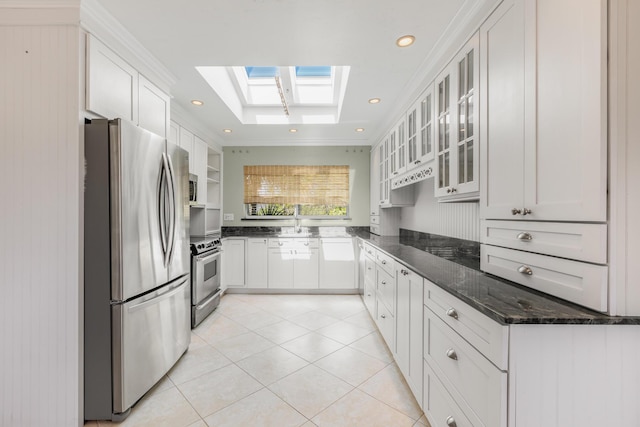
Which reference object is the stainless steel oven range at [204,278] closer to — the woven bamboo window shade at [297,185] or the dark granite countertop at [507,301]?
the woven bamboo window shade at [297,185]

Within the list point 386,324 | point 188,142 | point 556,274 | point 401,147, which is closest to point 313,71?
point 401,147

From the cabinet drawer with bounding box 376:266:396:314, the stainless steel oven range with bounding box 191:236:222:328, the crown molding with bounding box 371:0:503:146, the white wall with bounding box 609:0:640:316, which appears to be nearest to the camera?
the white wall with bounding box 609:0:640:316

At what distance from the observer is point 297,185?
4684 millimetres

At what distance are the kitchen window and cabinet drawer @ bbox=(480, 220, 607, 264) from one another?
331 cm

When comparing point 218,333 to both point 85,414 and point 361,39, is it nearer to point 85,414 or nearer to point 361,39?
point 85,414

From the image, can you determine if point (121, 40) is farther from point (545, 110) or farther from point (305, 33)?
point (545, 110)

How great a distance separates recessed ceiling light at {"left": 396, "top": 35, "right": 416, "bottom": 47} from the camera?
1.89 meters

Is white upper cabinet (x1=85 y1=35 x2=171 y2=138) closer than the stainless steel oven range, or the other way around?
white upper cabinet (x1=85 y1=35 x2=171 y2=138)

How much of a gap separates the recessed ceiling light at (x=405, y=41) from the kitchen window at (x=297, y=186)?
9.13 feet

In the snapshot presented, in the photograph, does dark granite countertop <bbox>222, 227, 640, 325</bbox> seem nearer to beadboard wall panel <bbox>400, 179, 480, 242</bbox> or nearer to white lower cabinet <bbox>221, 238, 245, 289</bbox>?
beadboard wall panel <bbox>400, 179, 480, 242</bbox>

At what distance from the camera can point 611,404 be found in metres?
0.92

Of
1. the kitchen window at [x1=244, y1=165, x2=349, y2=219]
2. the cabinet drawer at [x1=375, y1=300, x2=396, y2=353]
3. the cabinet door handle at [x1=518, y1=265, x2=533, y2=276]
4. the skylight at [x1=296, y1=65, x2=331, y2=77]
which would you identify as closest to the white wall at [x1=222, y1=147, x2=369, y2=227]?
the kitchen window at [x1=244, y1=165, x2=349, y2=219]

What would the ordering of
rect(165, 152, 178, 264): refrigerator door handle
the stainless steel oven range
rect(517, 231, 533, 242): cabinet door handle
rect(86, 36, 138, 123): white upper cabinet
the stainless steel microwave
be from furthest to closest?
1. the stainless steel microwave
2. the stainless steel oven range
3. rect(165, 152, 178, 264): refrigerator door handle
4. rect(86, 36, 138, 123): white upper cabinet
5. rect(517, 231, 533, 242): cabinet door handle

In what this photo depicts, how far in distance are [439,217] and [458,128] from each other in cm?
124
